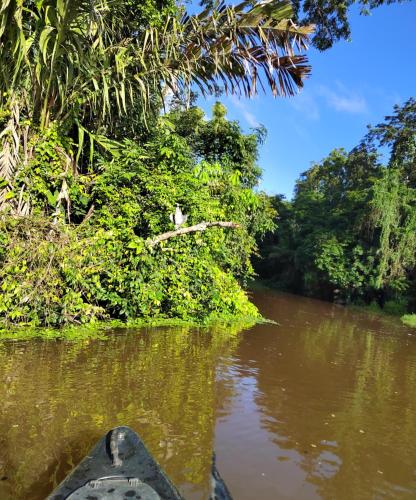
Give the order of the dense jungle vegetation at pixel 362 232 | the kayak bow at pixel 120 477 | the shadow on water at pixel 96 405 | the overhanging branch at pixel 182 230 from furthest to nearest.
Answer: the dense jungle vegetation at pixel 362 232 < the overhanging branch at pixel 182 230 < the shadow on water at pixel 96 405 < the kayak bow at pixel 120 477

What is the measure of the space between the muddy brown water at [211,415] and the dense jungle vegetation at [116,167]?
984mm

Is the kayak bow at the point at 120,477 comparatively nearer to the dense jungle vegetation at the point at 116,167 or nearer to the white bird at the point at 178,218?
the dense jungle vegetation at the point at 116,167

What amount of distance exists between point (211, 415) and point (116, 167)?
5.18 m

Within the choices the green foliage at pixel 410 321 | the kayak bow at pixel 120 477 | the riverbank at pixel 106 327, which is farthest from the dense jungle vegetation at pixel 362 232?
the kayak bow at pixel 120 477

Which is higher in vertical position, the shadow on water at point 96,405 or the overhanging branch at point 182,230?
the overhanging branch at point 182,230

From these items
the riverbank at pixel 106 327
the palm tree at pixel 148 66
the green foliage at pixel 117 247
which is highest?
the palm tree at pixel 148 66

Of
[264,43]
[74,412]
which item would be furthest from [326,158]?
[74,412]

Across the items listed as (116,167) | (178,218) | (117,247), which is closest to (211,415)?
(117,247)

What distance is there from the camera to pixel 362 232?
24.9 meters

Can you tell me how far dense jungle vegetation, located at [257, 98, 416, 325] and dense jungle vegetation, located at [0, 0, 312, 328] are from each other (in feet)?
41.8

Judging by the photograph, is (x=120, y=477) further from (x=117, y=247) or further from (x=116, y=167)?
(x=116, y=167)

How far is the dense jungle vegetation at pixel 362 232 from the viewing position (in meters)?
22.8

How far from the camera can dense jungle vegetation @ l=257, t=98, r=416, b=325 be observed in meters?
22.8

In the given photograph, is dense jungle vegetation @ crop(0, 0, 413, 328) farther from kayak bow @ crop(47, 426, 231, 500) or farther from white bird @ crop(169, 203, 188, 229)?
kayak bow @ crop(47, 426, 231, 500)
